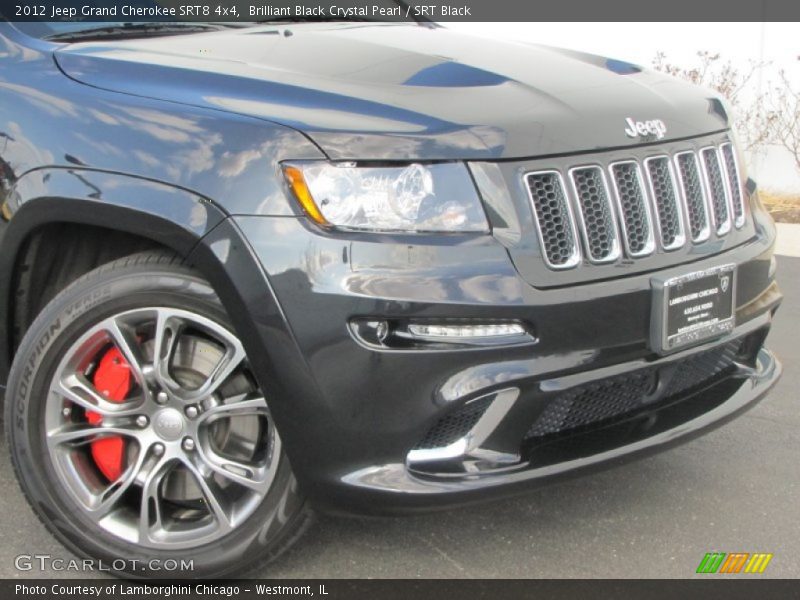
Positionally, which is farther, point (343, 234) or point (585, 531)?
point (585, 531)

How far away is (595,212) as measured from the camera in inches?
102

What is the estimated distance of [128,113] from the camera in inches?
103

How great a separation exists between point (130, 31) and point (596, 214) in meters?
1.64

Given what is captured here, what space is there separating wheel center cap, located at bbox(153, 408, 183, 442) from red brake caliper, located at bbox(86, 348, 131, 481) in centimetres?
14

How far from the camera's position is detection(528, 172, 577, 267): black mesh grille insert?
2494 mm

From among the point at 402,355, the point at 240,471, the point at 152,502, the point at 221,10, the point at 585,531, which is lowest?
the point at 585,531

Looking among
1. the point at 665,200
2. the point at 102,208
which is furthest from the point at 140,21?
the point at 665,200

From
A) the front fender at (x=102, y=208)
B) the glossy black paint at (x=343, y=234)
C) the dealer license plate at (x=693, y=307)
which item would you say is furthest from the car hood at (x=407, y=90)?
the dealer license plate at (x=693, y=307)

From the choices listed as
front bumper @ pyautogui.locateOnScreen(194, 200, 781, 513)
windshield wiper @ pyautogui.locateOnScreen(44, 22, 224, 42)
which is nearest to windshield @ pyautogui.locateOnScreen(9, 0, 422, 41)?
windshield wiper @ pyautogui.locateOnScreen(44, 22, 224, 42)

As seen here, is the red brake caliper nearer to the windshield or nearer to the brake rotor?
the brake rotor

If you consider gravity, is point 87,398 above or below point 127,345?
below

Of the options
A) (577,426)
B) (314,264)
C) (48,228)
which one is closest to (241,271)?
(314,264)

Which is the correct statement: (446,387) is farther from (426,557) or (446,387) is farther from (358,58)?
(358,58)

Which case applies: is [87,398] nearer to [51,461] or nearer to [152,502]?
[51,461]
